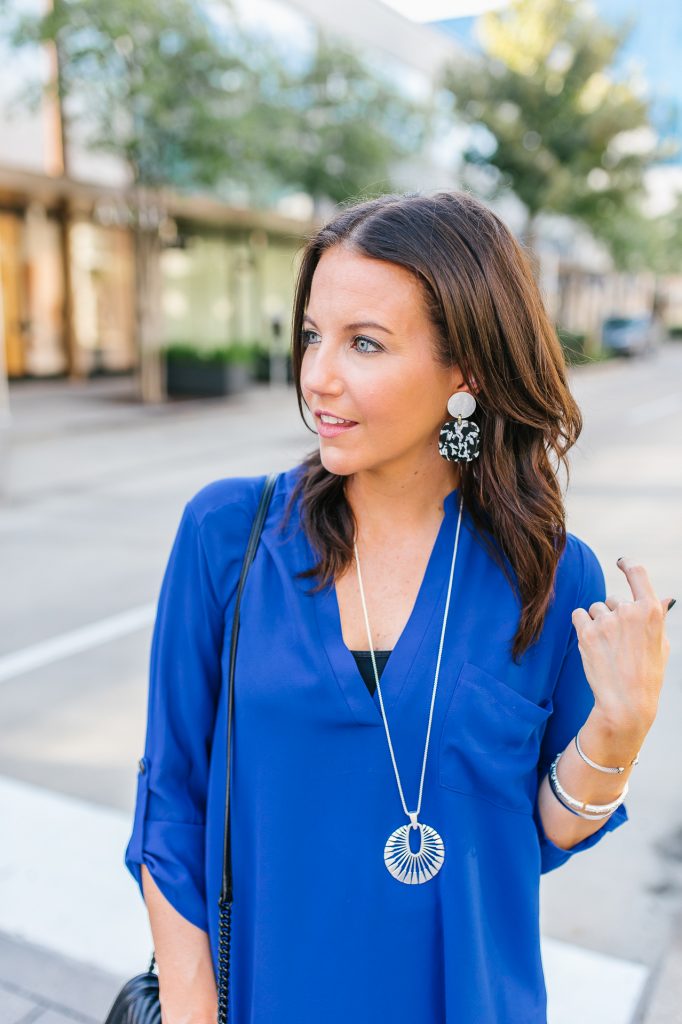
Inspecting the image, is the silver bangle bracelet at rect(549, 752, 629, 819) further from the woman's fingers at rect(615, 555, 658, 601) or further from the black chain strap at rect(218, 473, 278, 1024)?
the black chain strap at rect(218, 473, 278, 1024)

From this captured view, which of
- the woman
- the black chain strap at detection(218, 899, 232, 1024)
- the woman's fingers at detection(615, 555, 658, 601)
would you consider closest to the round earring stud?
the woman

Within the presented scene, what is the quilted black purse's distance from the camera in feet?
4.76

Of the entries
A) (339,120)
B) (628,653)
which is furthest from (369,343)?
(339,120)

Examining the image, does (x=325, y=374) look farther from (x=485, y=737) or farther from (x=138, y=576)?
(x=138, y=576)

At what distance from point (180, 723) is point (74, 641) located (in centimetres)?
439

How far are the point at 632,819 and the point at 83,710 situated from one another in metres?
2.61

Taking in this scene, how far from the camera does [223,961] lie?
4.75ft

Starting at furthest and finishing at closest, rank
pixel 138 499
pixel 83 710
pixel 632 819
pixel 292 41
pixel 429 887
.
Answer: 1. pixel 292 41
2. pixel 138 499
3. pixel 83 710
4. pixel 632 819
5. pixel 429 887

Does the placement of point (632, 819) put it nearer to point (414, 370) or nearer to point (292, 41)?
point (414, 370)

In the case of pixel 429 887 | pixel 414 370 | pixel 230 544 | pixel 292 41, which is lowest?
pixel 429 887

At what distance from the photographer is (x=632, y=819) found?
12.7 ft

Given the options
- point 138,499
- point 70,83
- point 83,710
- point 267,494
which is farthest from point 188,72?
point 267,494

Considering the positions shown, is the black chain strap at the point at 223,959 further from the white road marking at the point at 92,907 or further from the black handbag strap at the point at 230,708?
the white road marking at the point at 92,907

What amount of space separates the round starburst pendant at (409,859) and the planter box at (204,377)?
58.2ft
